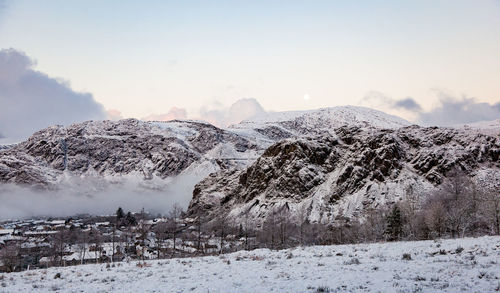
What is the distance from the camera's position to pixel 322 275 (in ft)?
74.8

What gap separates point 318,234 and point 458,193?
180 ft

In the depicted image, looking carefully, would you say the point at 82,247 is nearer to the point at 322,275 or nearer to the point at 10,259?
the point at 10,259

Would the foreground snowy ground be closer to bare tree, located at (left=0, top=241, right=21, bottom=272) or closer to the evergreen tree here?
the evergreen tree

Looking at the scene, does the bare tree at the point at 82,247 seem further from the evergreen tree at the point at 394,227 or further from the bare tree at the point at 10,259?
the evergreen tree at the point at 394,227

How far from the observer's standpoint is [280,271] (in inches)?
1005

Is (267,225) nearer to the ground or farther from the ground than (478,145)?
nearer to the ground

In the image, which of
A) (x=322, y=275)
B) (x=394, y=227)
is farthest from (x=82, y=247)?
(x=322, y=275)

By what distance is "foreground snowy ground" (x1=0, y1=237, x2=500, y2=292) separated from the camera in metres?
19.1

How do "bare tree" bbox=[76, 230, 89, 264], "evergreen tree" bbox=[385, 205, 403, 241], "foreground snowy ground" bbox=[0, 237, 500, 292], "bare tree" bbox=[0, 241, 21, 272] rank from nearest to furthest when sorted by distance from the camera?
"foreground snowy ground" bbox=[0, 237, 500, 292] → "evergreen tree" bbox=[385, 205, 403, 241] → "bare tree" bbox=[0, 241, 21, 272] → "bare tree" bbox=[76, 230, 89, 264]

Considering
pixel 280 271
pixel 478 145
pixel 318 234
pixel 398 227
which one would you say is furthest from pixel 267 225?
pixel 280 271

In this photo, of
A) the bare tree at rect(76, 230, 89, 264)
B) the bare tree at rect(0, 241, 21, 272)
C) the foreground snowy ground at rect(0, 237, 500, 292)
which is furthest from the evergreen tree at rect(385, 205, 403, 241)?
the bare tree at rect(0, 241, 21, 272)

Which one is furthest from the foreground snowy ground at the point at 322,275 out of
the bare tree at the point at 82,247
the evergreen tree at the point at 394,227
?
the bare tree at the point at 82,247

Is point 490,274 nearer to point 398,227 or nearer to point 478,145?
point 398,227

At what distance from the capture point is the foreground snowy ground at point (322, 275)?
19.1 m
